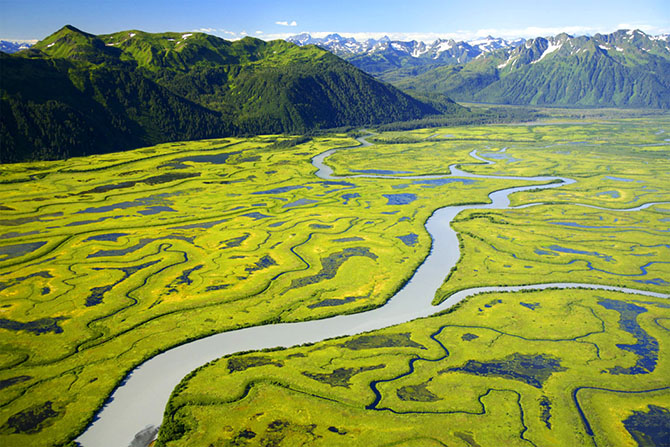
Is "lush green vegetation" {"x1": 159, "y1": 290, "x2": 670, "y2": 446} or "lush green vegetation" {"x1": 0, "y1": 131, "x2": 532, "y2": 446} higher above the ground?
"lush green vegetation" {"x1": 0, "y1": 131, "x2": 532, "y2": 446}

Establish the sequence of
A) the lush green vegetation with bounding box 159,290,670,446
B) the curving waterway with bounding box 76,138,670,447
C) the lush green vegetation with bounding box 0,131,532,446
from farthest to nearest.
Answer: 1. the lush green vegetation with bounding box 0,131,532,446
2. the curving waterway with bounding box 76,138,670,447
3. the lush green vegetation with bounding box 159,290,670,446

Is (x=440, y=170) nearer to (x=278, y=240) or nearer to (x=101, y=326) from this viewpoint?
(x=278, y=240)

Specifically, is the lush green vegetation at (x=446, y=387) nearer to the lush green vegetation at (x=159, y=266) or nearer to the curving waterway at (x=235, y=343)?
the curving waterway at (x=235, y=343)

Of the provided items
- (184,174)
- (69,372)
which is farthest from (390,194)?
(69,372)

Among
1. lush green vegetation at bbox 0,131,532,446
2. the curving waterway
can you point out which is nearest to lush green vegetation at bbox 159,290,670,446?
the curving waterway

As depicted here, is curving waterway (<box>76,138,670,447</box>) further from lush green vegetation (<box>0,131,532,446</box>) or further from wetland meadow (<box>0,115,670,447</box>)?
lush green vegetation (<box>0,131,532,446</box>)

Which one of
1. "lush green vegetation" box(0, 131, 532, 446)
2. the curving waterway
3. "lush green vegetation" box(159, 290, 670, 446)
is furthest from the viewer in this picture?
"lush green vegetation" box(0, 131, 532, 446)
